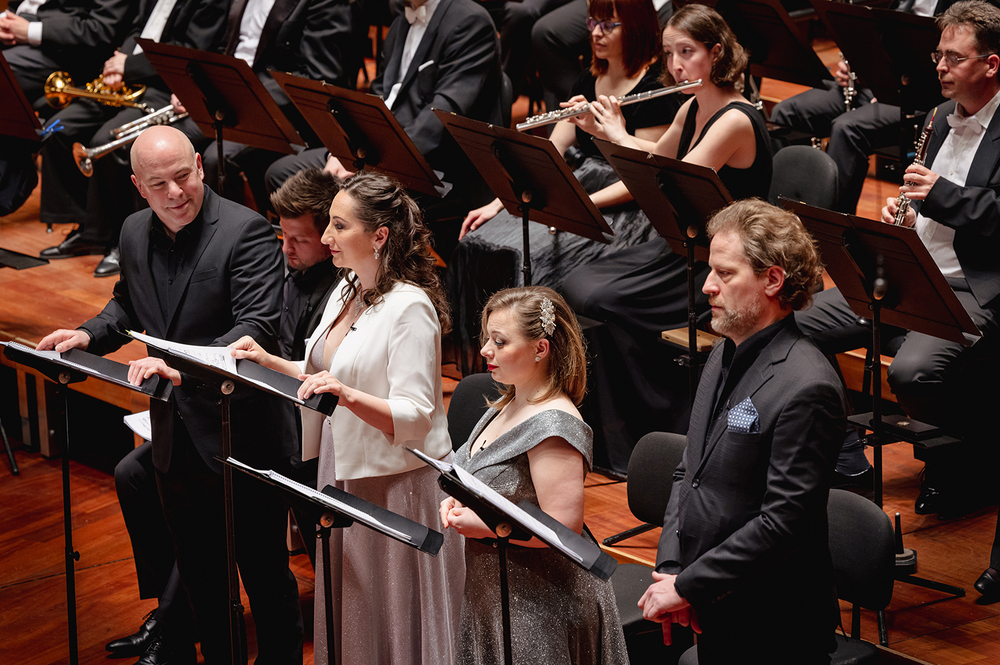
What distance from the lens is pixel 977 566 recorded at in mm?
3377

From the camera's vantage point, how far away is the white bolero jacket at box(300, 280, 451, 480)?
2.63 metres

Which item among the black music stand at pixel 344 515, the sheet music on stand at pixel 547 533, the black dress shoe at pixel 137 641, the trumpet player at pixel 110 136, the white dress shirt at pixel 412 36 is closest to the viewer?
the sheet music on stand at pixel 547 533

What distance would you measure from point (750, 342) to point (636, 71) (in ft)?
8.04

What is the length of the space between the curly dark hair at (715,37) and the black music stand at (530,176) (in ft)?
2.43

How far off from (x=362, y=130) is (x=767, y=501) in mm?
2489

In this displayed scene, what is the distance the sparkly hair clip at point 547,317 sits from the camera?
8.00 ft

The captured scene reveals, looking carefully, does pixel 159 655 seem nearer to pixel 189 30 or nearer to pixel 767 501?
pixel 767 501

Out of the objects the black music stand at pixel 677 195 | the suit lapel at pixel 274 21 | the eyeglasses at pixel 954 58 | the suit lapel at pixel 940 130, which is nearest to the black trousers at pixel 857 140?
the suit lapel at pixel 940 130

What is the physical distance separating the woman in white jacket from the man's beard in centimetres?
77

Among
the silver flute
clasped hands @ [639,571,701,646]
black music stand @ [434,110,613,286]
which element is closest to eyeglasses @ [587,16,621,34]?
the silver flute

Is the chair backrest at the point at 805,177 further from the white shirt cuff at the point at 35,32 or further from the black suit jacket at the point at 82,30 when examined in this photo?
the white shirt cuff at the point at 35,32

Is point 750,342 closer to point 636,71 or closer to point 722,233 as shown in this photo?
point 722,233

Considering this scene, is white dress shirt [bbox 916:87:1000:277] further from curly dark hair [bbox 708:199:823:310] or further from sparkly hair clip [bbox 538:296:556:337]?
sparkly hair clip [bbox 538:296:556:337]

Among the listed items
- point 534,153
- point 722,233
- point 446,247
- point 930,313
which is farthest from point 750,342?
point 446,247
